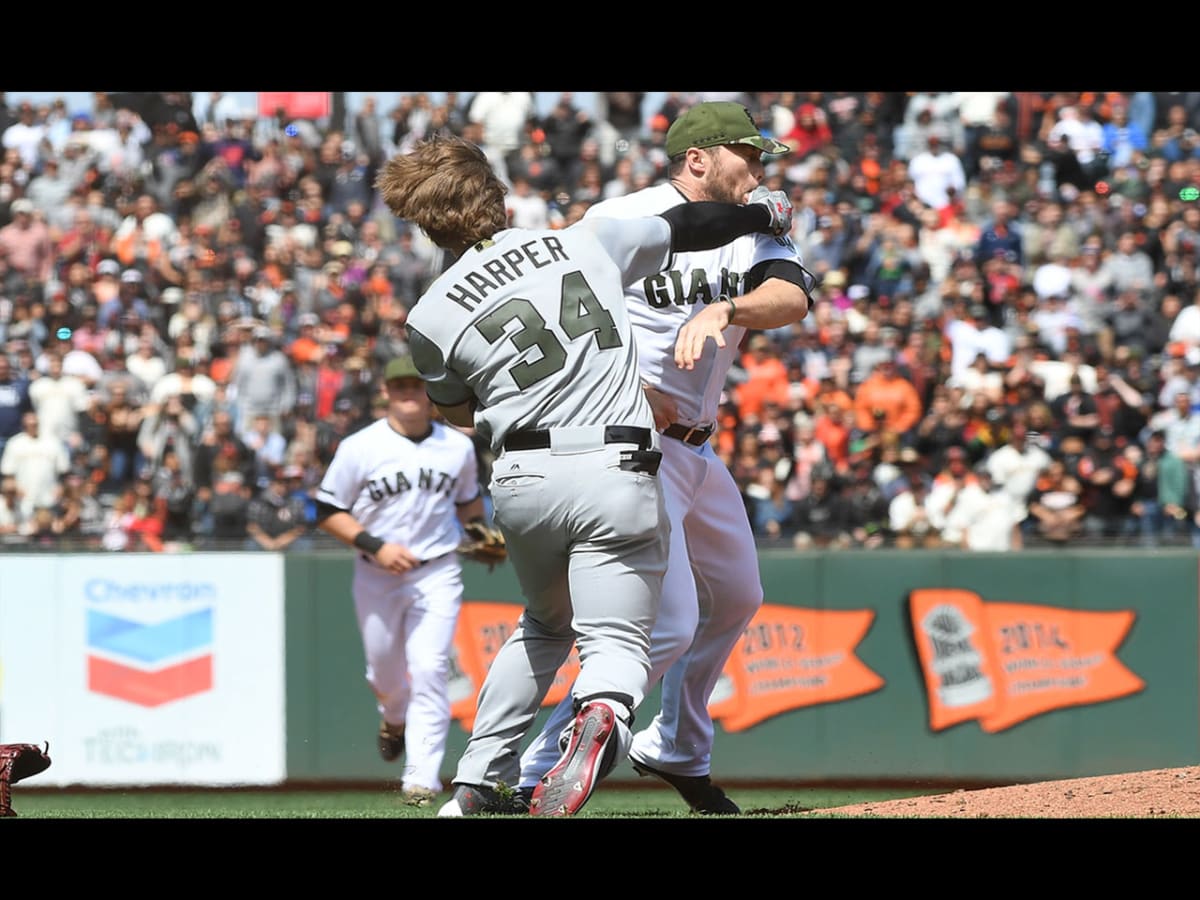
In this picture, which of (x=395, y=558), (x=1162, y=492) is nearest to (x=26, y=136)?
(x=395, y=558)

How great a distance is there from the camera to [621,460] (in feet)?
16.5

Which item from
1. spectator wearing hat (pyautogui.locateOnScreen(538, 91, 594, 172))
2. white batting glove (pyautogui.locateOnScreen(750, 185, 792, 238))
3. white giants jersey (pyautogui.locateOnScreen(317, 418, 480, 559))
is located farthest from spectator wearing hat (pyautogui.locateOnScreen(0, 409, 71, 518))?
white batting glove (pyautogui.locateOnScreen(750, 185, 792, 238))

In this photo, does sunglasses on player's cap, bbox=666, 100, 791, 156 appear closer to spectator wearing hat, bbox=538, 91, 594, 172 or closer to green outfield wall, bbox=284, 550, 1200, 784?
green outfield wall, bbox=284, 550, 1200, 784

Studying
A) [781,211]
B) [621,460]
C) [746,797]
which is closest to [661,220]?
[781,211]

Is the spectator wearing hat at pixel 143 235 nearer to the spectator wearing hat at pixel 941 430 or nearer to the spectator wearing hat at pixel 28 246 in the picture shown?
the spectator wearing hat at pixel 28 246

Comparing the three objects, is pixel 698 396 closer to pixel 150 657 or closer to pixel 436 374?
pixel 436 374

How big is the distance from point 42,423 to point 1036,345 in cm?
799

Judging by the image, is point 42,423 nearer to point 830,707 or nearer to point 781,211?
point 830,707

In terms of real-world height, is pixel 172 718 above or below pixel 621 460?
below

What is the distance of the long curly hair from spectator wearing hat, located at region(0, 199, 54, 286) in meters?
12.0

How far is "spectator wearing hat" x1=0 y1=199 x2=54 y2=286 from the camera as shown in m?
16.5

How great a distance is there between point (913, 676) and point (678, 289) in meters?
6.23

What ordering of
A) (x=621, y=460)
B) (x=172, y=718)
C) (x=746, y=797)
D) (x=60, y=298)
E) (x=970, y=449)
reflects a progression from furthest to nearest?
(x=60, y=298) < (x=970, y=449) < (x=172, y=718) < (x=746, y=797) < (x=621, y=460)

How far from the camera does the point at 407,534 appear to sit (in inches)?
374
